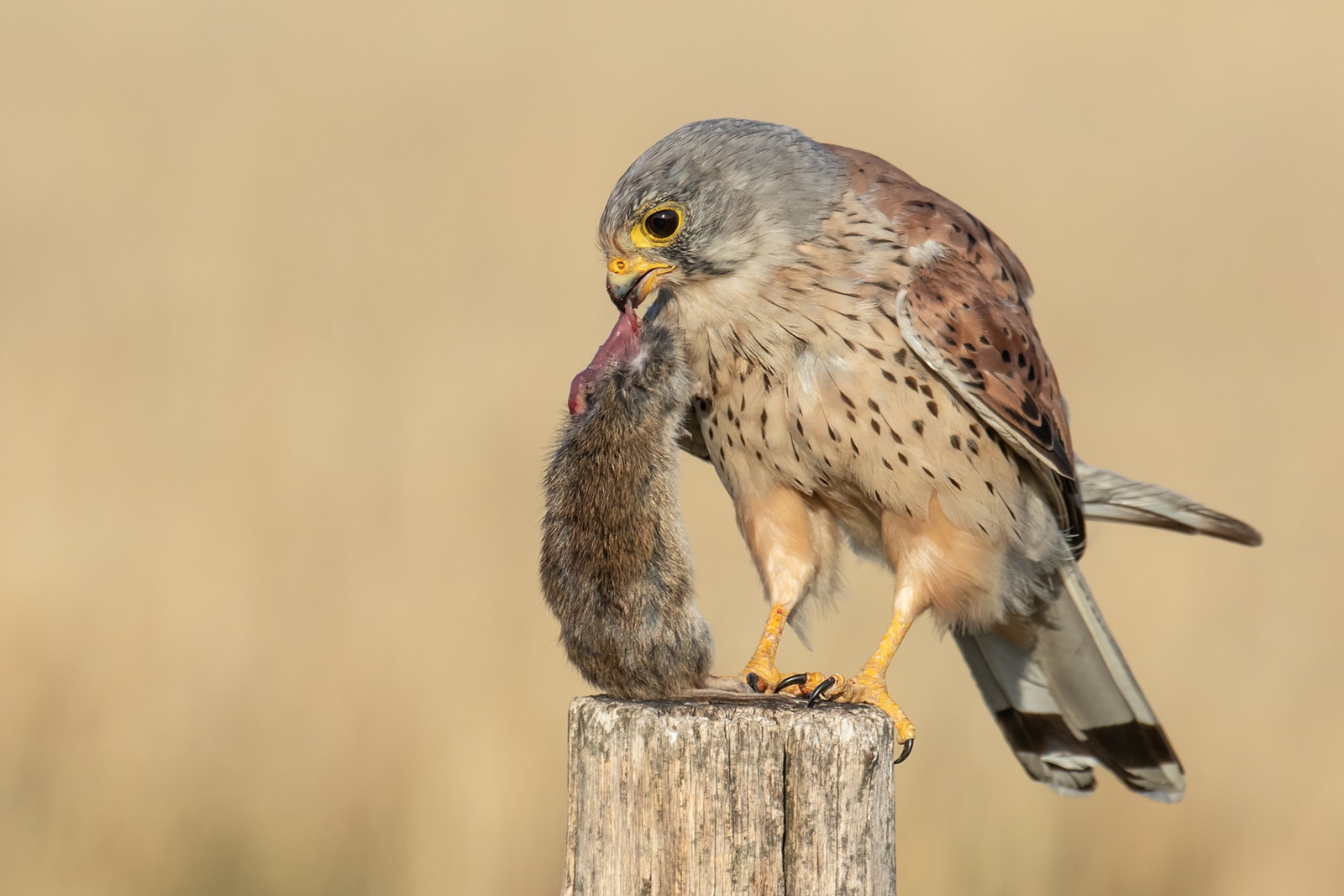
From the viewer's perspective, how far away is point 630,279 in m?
3.51

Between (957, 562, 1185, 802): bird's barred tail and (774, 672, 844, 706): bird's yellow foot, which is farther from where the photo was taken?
(957, 562, 1185, 802): bird's barred tail

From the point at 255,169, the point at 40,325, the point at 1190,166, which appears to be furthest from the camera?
the point at 1190,166

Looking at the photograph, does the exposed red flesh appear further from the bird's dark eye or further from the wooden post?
the wooden post

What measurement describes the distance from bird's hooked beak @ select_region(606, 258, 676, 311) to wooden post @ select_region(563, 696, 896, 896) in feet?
4.25

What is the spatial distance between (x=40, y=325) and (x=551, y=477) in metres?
4.02

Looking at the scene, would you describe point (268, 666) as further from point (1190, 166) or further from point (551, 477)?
point (1190, 166)

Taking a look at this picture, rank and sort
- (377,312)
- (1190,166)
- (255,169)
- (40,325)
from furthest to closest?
(1190,166), (255,169), (377,312), (40,325)

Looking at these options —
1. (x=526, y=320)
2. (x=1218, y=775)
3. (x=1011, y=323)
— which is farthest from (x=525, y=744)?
(x=526, y=320)

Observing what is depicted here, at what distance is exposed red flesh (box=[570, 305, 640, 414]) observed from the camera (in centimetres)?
325

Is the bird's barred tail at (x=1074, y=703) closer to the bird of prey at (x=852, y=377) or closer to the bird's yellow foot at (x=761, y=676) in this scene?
the bird of prey at (x=852, y=377)

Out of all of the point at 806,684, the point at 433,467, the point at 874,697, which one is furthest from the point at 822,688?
the point at 433,467

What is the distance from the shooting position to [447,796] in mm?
4504

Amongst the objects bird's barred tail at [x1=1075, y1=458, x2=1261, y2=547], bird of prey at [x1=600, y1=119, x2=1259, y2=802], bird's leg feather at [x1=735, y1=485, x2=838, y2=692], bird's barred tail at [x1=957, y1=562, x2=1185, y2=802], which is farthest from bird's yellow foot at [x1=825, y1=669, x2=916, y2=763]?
bird's barred tail at [x1=1075, y1=458, x2=1261, y2=547]

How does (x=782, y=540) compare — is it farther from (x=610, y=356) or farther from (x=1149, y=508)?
(x=1149, y=508)
